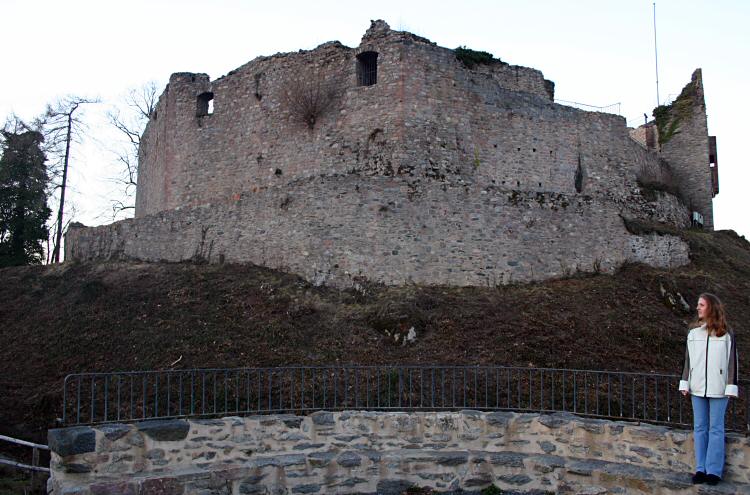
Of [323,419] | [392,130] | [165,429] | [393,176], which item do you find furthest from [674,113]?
[165,429]

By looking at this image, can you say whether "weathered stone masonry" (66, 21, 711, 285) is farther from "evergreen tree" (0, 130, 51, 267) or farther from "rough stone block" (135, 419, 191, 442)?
"rough stone block" (135, 419, 191, 442)

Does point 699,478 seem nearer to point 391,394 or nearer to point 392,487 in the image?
point 392,487

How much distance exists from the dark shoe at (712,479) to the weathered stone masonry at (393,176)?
1037cm

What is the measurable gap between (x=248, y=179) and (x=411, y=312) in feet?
32.0

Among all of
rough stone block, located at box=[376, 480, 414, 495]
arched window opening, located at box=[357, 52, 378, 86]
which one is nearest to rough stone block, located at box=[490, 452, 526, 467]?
rough stone block, located at box=[376, 480, 414, 495]

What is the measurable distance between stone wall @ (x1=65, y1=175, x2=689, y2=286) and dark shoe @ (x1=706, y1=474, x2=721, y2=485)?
33.9 feet

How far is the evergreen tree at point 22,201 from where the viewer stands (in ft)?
86.1

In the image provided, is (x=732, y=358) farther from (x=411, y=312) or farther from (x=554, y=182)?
(x=554, y=182)

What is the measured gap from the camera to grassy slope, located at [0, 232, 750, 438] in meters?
13.8

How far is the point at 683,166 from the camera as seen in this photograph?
2680 centimetres

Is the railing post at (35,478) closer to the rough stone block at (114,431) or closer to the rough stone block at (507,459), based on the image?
the rough stone block at (114,431)

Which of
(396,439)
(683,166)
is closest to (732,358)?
(396,439)

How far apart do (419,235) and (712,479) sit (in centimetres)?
1094

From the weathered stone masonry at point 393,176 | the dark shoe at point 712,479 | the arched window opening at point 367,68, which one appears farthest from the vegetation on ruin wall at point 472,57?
the dark shoe at point 712,479
